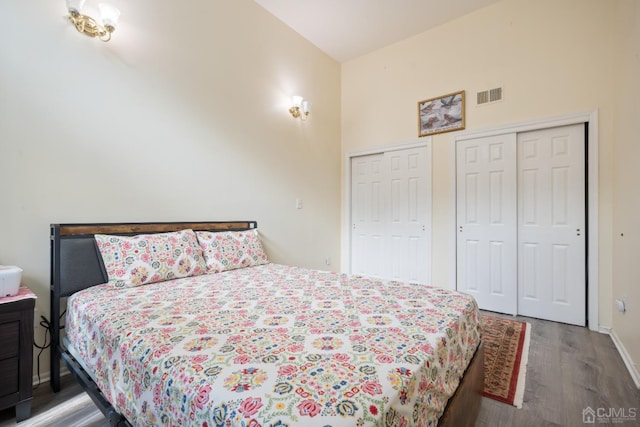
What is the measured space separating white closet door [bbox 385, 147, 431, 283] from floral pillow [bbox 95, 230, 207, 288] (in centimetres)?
255

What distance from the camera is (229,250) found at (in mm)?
2430

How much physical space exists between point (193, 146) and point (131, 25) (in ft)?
3.14

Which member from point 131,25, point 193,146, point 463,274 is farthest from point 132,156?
point 463,274

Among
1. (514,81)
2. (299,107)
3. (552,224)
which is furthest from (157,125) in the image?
(552,224)

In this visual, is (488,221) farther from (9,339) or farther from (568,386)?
(9,339)

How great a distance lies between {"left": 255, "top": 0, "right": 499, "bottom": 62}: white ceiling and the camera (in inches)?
120

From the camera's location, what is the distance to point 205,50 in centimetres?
263

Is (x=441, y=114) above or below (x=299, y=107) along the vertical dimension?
below

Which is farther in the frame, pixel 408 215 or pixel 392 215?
pixel 392 215

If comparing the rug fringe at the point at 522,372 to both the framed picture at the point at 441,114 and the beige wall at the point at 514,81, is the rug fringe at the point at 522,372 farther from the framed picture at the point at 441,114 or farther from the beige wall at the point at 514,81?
the framed picture at the point at 441,114

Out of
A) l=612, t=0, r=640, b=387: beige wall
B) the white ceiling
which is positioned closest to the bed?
l=612, t=0, r=640, b=387: beige wall

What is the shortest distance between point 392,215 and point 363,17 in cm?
240

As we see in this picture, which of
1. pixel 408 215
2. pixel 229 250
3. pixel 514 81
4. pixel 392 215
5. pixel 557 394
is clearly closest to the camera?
pixel 557 394

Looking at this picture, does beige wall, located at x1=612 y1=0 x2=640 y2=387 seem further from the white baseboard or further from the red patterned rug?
the red patterned rug
